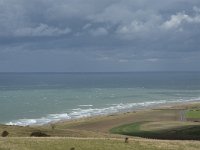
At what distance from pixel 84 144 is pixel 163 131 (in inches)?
1595

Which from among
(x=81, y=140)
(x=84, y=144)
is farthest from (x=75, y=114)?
(x=84, y=144)

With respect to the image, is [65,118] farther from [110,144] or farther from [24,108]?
[110,144]

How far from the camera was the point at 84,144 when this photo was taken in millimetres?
38375

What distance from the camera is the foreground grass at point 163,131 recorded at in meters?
66.2

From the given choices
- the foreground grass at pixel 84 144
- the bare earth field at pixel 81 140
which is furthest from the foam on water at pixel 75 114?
the foreground grass at pixel 84 144

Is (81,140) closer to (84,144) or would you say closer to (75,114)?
(84,144)

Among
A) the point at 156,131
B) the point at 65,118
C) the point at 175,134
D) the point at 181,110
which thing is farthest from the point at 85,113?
the point at 175,134

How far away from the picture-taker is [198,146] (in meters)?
40.6

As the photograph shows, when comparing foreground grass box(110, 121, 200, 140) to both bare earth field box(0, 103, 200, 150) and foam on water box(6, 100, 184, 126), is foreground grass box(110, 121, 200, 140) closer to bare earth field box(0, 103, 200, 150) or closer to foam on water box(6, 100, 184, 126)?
bare earth field box(0, 103, 200, 150)

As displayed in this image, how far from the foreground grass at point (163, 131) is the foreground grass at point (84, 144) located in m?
22.9

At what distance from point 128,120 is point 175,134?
34856mm

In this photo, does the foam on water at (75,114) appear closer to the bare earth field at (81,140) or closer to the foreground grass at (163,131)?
the foreground grass at (163,131)

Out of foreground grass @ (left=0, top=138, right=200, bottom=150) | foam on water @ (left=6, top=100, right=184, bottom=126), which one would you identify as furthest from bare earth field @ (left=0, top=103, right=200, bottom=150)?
foam on water @ (left=6, top=100, right=184, bottom=126)

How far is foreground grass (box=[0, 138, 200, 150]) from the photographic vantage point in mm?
37031
